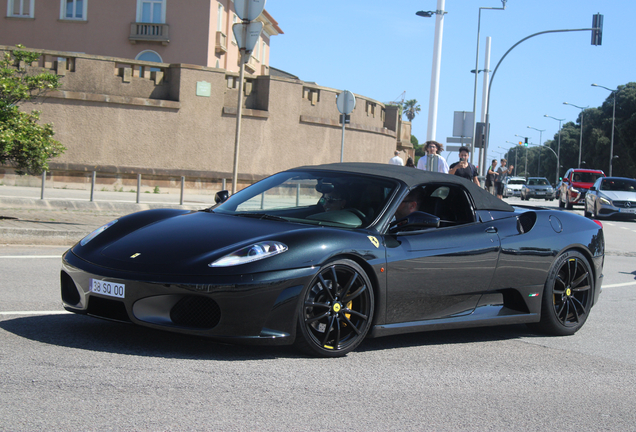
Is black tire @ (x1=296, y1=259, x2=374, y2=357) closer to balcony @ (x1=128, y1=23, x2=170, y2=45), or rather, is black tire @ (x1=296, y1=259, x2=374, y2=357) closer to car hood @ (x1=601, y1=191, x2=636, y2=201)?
car hood @ (x1=601, y1=191, x2=636, y2=201)

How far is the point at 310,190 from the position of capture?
579cm

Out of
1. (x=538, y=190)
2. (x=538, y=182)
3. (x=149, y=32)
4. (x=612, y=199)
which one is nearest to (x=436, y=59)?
(x=612, y=199)

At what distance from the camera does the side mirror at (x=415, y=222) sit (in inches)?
199

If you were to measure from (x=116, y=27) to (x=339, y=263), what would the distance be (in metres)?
35.2

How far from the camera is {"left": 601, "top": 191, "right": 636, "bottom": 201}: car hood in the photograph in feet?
87.3

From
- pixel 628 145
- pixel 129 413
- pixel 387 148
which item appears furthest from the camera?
pixel 628 145

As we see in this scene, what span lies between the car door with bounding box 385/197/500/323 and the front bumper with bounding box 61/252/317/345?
79cm

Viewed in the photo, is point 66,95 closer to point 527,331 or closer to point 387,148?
point 387,148

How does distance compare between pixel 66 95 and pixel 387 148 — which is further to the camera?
pixel 387 148

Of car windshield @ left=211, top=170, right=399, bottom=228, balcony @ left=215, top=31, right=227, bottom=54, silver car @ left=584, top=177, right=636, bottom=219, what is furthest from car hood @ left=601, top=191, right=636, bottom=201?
car windshield @ left=211, top=170, right=399, bottom=228

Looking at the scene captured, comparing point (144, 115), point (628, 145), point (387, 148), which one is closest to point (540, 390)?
point (144, 115)

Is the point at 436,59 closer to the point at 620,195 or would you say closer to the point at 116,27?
the point at 620,195

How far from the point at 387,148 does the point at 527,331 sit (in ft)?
96.2

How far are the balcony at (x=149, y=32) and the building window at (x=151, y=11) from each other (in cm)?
39
